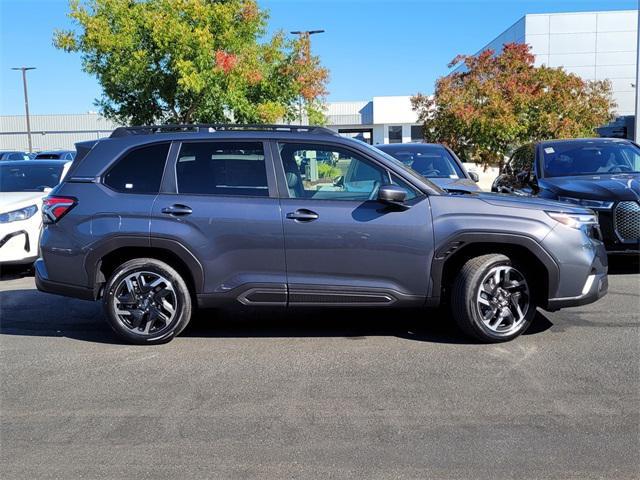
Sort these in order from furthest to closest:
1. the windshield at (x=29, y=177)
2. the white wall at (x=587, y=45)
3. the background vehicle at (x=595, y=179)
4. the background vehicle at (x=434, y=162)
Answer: the white wall at (x=587, y=45) → the windshield at (x=29, y=177) → the background vehicle at (x=434, y=162) → the background vehicle at (x=595, y=179)

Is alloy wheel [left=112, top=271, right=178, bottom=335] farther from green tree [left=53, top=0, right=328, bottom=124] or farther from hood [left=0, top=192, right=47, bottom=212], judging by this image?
green tree [left=53, top=0, right=328, bottom=124]

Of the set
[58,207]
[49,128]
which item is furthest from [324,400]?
[49,128]

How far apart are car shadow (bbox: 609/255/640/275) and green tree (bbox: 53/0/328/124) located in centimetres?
1205

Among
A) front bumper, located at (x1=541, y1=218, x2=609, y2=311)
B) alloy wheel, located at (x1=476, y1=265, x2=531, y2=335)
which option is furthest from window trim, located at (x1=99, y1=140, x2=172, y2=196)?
front bumper, located at (x1=541, y1=218, x2=609, y2=311)

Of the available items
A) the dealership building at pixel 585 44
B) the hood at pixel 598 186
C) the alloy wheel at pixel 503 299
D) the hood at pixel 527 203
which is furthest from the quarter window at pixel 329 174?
the dealership building at pixel 585 44

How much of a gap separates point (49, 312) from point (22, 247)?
6.76 ft

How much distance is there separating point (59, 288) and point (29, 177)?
527 cm

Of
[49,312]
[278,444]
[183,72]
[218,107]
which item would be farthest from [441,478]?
[218,107]

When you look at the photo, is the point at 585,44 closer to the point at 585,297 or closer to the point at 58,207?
the point at 585,297

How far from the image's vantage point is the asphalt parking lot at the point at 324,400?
3.47 meters

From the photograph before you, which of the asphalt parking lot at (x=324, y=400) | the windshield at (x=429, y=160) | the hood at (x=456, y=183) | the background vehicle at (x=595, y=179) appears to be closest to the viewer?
the asphalt parking lot at (x=324, y=400)

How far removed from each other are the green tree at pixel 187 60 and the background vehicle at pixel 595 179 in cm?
1002

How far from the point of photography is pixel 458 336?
5664mm

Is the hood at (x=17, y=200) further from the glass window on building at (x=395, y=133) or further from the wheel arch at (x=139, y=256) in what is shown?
the glass window on building at (x=395, y=133)
